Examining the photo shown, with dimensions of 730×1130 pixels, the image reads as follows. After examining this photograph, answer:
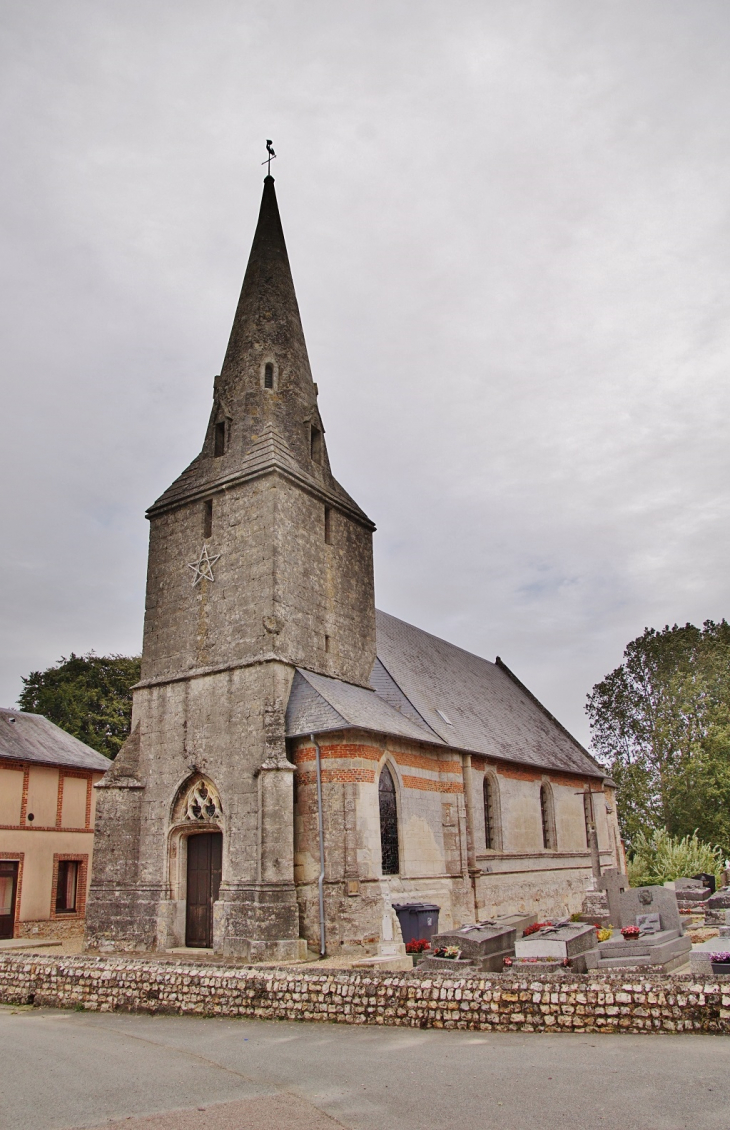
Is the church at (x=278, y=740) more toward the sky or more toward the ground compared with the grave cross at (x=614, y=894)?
more toward the sky

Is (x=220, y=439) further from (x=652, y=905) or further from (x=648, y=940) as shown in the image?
(x=648, y=940)

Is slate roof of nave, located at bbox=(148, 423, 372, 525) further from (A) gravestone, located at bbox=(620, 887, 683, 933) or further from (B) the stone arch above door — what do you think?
(A) gravestone, located at bbox=(620, 887, 683, 933)

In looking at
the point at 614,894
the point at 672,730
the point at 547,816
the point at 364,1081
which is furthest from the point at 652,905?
the point at 672,730

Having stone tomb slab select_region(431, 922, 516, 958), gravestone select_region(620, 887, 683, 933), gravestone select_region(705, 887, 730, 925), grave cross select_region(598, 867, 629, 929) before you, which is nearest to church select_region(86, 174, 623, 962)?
grave cross select_region(598, 867, 629, 929)

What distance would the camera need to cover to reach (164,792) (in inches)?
722

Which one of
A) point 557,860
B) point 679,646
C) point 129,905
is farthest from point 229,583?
point 679,646

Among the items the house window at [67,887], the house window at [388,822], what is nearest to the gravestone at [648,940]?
the house window at [388,822]

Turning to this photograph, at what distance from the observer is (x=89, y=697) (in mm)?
40219

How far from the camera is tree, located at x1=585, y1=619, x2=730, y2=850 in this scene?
36.0m

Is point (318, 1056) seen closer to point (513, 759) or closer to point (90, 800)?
point (513, 759)

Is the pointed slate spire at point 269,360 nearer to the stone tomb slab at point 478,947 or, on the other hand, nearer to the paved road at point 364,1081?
the stone tomb slab at point 478,947

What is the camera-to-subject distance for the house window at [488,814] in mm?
22000

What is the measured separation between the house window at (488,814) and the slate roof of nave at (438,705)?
968 millimetres

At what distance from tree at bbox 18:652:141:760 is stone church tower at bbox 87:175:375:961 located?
20571 mm
